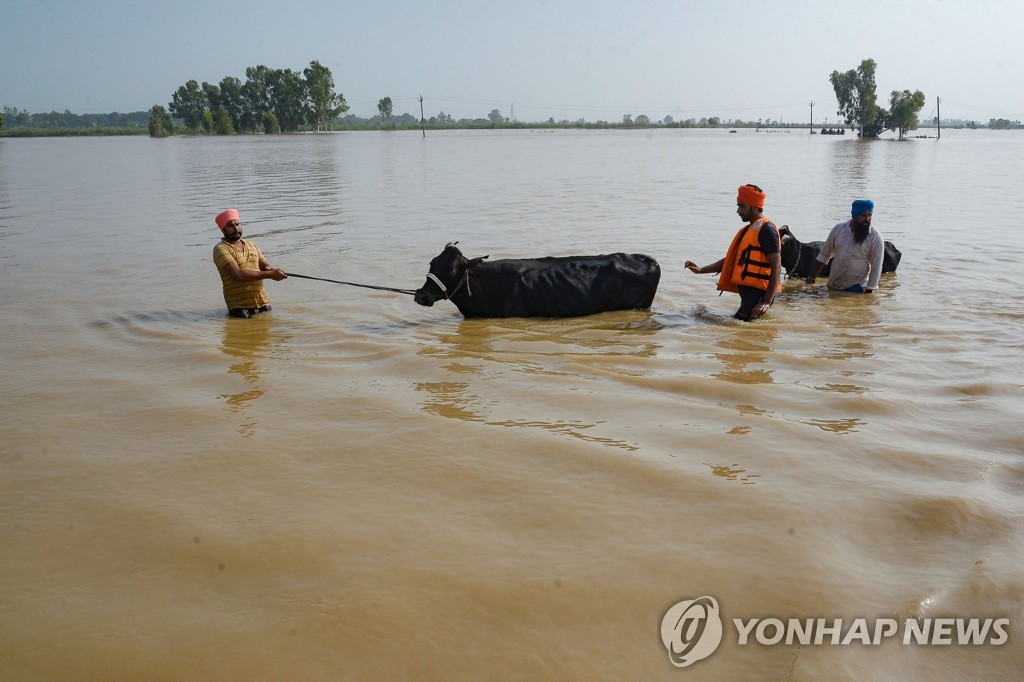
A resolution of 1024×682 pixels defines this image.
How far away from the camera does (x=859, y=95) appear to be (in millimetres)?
96000

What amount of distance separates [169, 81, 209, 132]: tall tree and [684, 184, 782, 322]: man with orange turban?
13980cm

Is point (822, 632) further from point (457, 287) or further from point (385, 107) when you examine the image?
point (385, 107)

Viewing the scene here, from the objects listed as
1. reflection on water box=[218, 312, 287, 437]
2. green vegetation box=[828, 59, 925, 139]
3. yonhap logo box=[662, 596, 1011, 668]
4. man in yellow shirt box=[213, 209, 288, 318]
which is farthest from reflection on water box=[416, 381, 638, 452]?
green vegetation box=[828, 59, 925, 139]

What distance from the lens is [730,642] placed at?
2721 millimetres

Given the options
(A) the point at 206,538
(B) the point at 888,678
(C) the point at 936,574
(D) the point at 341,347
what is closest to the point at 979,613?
(C) the point at 936,574

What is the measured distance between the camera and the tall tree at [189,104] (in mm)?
130750

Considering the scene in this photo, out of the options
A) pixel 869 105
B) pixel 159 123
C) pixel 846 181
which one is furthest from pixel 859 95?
pixel 159 123

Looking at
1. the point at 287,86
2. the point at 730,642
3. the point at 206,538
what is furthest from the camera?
the point at 287,86

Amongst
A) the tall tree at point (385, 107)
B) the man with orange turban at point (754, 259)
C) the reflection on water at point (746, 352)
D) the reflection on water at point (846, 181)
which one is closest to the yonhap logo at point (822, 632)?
the reflection on water at point (746, 352)

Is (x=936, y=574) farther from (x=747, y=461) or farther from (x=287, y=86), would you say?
(x=287, y=86)

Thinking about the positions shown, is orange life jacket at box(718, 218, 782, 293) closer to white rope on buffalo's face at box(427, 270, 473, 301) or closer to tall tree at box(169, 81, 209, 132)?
white rope on buffalo's face at box(427, 270, 473, 301)

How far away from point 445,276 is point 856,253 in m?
5.23

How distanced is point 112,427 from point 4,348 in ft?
9.99

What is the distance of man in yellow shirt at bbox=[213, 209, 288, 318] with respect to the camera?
7.90 metres
